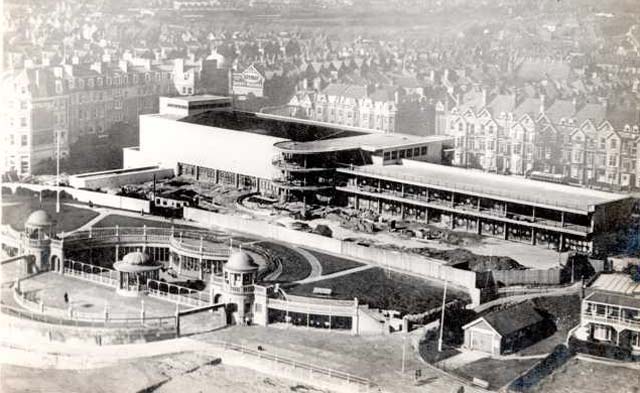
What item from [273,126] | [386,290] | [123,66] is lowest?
[386,290]

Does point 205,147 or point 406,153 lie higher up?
point 406,153

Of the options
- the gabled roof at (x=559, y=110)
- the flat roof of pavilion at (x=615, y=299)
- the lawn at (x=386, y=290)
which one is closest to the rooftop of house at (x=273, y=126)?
the gabled roof at (x=559, y=110)

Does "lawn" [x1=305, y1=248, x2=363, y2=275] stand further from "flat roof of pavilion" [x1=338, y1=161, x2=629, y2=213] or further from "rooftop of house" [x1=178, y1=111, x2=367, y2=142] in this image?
"rooftop of house" [x1=178, y1=111, x2=367, y2=142]

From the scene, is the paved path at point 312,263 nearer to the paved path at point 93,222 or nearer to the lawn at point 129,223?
the lawn at point 129,223

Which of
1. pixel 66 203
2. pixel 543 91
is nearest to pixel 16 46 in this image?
pixel 66 203

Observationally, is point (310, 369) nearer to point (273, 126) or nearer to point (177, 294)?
point (177, 294)

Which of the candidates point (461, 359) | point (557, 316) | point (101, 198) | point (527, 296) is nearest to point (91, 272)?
point (101, 198)

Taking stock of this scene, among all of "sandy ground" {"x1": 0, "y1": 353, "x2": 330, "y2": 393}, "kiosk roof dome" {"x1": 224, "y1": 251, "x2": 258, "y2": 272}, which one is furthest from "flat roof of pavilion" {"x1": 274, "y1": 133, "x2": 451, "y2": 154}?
"sandy ground" {"x1": 0, "y1": 353, "x2": 330, "y2": 393}
